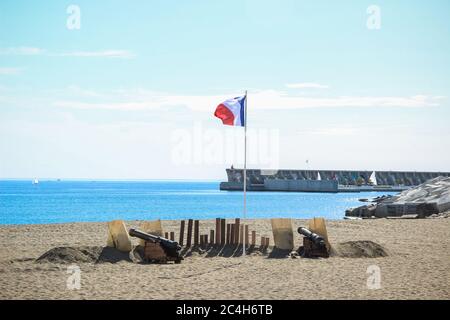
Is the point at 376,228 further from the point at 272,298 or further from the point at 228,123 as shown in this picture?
the point at 272,298

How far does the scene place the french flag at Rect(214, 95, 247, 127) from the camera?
2119 centimetres

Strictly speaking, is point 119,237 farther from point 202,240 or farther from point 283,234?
point 283,234

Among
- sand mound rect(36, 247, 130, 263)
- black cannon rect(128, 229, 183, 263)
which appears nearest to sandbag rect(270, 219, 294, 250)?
black cannon rect(128, 229, 183, 263)

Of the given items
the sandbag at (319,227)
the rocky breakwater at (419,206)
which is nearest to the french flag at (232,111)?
the sandbag at (319,227)

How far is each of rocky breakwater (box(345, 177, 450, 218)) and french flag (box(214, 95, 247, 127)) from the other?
26984mm

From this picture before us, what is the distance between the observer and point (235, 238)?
74.4 ft

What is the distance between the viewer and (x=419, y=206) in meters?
45.5

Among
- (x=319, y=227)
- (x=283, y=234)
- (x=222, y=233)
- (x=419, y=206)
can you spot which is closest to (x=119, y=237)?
(x=222, y=233)

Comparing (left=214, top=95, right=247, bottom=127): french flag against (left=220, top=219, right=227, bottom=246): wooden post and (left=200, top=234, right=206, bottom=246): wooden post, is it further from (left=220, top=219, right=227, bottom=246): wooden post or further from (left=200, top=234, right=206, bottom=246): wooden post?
(left=200, top=234, right=206, bottom=246): wooden post
